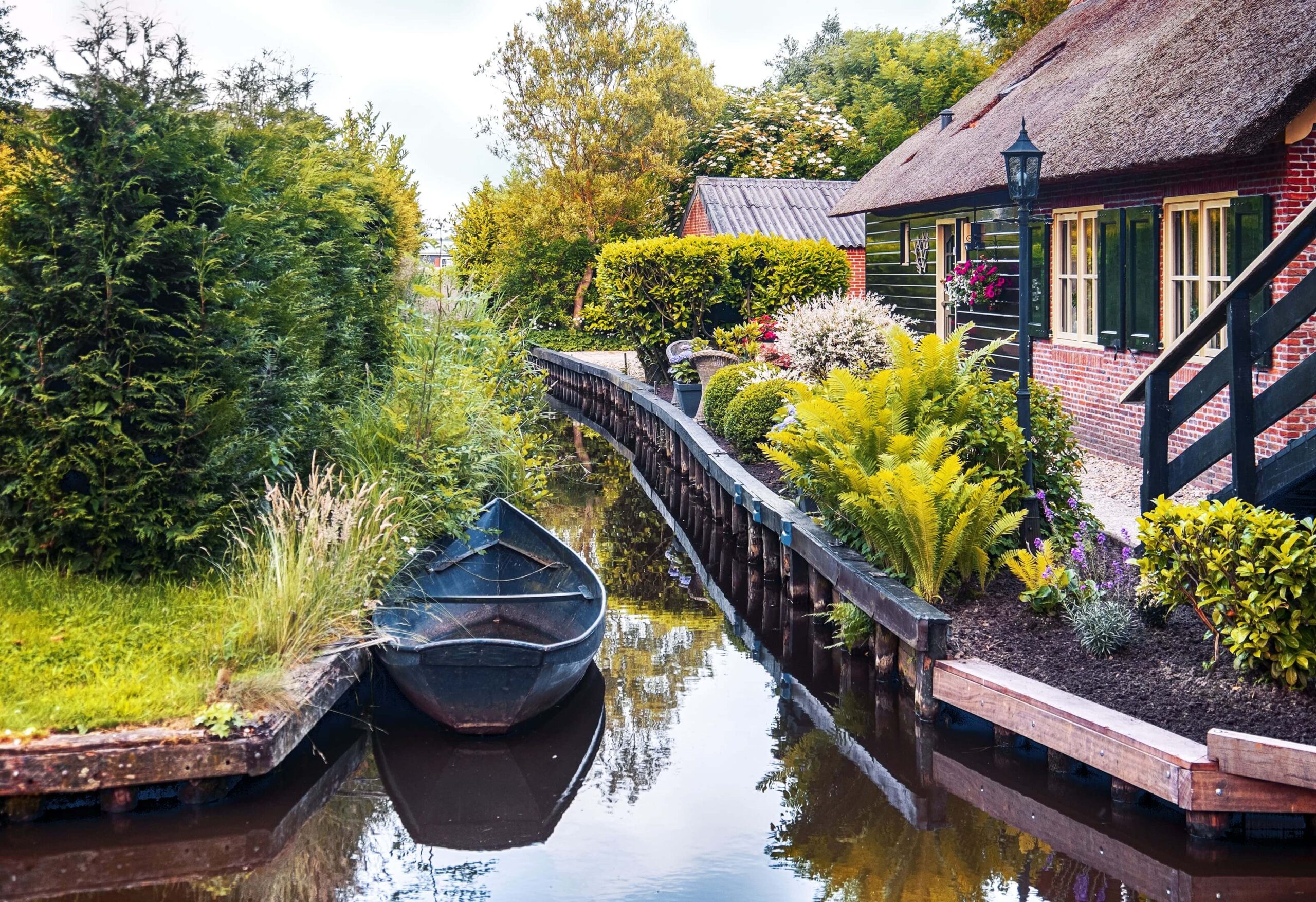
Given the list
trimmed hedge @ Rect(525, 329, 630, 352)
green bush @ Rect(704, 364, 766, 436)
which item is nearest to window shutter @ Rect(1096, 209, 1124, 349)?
green bush @ Rect(704, 364, 766, 436)

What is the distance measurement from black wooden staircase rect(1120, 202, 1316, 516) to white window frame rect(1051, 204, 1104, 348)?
7.12m

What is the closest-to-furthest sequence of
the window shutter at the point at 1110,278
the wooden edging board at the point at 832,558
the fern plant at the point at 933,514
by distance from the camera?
the wooden edging board at the point at 832,558 < the fern plant at the point at 933,514 < the window shutter at the point at 1110,278

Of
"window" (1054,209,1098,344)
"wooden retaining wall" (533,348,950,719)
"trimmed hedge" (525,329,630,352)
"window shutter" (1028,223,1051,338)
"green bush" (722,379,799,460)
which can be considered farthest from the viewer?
"trimmed hedge" (525,329,630,352)

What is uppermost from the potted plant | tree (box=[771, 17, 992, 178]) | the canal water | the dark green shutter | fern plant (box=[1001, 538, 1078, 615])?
tree (box=[771, 17, 992, 178])

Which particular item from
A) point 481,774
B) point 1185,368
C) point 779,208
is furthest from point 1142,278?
point 779,208

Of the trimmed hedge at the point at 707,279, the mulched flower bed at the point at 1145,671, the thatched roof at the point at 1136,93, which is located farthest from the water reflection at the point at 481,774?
the trimmed hedge at the point at 707,279

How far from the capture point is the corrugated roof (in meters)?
32.2

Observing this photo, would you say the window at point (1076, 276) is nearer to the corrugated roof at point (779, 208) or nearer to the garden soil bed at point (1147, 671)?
the garden soil bed at point (1147, 671)

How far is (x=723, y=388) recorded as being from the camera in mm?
16922

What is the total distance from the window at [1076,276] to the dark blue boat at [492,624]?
7975mm

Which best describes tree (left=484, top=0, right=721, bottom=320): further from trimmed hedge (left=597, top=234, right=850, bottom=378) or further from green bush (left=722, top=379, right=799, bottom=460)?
green bush (left=722, top=379, right=799, bottom=460)

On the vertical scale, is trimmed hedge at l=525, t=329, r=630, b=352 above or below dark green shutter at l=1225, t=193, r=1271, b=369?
below

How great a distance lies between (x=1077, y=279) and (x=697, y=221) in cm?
1940

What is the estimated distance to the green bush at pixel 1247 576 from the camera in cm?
611
